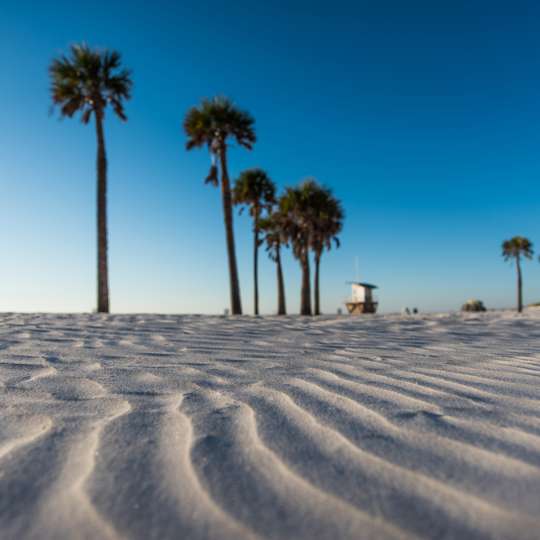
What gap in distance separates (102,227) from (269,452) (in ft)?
41.1

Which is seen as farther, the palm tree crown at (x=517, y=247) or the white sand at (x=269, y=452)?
the palm tree crown at (x=517, y=247)

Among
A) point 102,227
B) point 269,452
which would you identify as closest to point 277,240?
point 102,227

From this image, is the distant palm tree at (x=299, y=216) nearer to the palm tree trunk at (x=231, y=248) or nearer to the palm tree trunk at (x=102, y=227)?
the palm tree trunk at (x=231, y=248)

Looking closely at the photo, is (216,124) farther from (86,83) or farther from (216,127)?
(86,83)

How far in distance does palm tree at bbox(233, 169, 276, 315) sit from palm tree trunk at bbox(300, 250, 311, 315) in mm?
3286

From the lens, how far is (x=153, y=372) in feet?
7.82

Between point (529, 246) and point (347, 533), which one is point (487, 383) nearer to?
point (347, 533)

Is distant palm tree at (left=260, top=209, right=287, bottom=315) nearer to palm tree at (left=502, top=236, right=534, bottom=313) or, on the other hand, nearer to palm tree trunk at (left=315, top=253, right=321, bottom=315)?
palm tree trunk at (left=315, top=253, right=321, bottom=315)

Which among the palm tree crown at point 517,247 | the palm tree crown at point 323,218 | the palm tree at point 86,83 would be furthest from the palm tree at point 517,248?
the palm tree at point 86,83

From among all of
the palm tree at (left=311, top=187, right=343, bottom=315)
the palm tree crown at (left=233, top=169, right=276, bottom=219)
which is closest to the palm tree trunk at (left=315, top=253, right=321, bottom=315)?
the palm tree at (left=311, top=187, right=343, bottom=315)

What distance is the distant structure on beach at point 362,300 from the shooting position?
24406 millimetres

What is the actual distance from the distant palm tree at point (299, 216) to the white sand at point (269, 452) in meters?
18.9

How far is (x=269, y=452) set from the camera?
Answer: 1.22 meters

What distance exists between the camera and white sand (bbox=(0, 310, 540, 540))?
2.94ft
